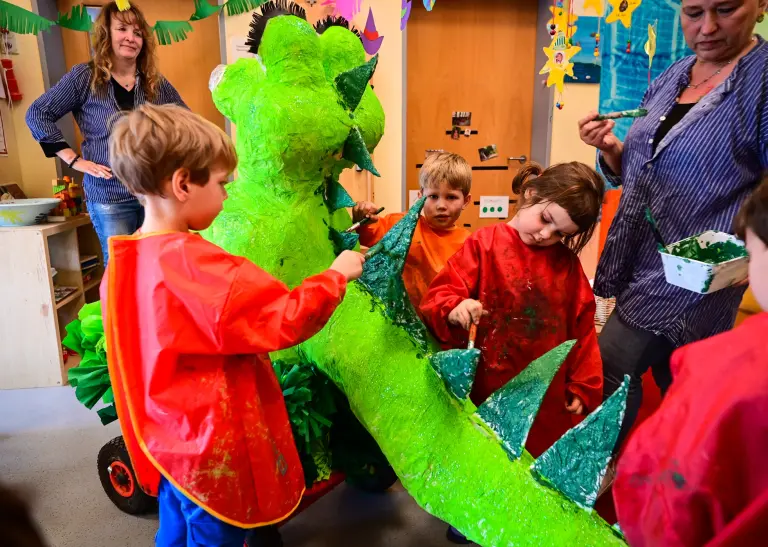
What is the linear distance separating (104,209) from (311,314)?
195 centimetres

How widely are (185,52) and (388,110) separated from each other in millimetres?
1340

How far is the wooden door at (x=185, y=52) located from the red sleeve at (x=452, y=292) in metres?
2.58

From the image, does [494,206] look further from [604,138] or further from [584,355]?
[584,355]

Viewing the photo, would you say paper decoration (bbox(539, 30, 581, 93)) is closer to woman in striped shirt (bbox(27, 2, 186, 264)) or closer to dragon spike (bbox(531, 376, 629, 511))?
woman in striped shirt (bbox(27, 2, 186, 264))

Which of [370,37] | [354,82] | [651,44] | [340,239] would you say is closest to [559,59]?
[651,44]

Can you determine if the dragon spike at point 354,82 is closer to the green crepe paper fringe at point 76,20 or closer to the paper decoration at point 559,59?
the green crepe paper fringe at point 76,20

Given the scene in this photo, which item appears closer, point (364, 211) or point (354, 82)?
point (354, 82)

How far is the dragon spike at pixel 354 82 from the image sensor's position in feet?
4.42

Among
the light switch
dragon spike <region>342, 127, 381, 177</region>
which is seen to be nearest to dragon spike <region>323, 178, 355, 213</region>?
dragon spike <region>342, 127, 381, 177</region>

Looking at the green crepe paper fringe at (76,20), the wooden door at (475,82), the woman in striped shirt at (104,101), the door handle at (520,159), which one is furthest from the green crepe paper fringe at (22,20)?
the door handle at (520,159)

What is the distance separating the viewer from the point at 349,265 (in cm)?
105

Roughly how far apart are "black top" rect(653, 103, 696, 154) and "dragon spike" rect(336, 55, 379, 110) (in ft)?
2.37

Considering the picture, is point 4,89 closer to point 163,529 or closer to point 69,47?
point 69,47

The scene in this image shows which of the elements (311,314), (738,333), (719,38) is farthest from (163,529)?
(719,38)
